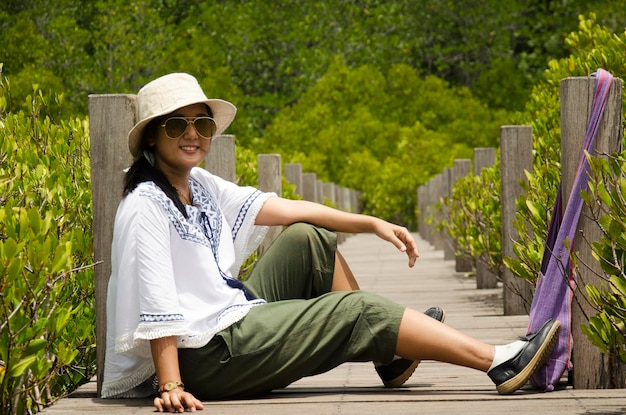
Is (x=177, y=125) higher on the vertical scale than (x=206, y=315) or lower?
higher

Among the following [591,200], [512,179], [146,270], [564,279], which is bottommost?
[564,279]

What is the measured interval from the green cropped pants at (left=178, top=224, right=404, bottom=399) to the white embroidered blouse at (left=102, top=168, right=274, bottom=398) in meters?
0.08

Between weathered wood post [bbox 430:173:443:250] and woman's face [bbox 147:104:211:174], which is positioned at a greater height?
woman's face [bbox 147:104:211:174]

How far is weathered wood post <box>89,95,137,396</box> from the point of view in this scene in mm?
4730

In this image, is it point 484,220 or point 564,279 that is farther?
point 484,220

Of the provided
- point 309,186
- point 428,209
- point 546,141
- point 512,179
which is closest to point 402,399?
point 546,141

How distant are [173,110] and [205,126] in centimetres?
18

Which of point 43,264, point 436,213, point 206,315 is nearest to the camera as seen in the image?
point 43,264

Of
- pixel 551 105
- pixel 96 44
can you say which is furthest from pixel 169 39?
pixel 551 105

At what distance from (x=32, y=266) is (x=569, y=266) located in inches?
82.0

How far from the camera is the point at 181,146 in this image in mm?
4648

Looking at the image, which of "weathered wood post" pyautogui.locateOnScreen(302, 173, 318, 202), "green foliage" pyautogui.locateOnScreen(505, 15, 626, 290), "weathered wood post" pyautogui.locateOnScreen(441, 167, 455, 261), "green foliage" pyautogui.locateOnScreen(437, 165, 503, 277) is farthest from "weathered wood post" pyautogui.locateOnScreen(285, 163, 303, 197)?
"green foliage" pyautogui.locateOnScreen(505, 15, 626, 290)

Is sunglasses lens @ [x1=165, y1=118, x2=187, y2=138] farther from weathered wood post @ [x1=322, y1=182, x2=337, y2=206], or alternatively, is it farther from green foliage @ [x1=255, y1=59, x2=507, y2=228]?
green foliage @ [x1=255, y1=59, x2=507, y2=228]

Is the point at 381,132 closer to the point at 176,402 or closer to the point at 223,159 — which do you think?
the point at 223,159
